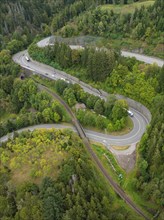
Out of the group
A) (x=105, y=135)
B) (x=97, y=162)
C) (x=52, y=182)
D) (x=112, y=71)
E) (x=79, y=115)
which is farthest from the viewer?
(x=112, y=71)

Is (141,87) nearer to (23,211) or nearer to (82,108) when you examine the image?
(82,108)

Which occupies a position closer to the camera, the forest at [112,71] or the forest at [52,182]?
the forest at [52,182]

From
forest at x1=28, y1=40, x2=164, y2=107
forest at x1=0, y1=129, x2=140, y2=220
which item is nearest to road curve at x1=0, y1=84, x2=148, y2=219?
forest at x1=0, y1=129, x2=140, y2=220

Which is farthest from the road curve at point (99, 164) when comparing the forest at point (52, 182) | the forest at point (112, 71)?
the forest at point (112, 71)

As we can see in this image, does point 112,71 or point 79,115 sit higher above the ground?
point 112,71

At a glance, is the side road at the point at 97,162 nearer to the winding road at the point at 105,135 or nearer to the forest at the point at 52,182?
the winding road at the point at 105,135

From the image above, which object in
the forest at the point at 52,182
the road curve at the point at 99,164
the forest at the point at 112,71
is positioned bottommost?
the road curve at the point at 99,164

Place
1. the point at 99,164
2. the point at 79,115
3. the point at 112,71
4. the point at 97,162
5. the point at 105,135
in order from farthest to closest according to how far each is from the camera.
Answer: the point at 112,71 → the point at 79,115 → the point at 105,135 → the point at 97,162 → the point at 99,164

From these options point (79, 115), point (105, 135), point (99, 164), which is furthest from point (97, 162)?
point (79, 115)

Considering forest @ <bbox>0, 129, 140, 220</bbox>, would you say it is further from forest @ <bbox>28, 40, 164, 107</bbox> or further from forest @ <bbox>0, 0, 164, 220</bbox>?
forest @ <bbox>28, 40, 164, 107</bbox>

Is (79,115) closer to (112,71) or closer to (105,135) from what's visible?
(105,135)

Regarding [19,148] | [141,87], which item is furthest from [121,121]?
[19,148]
